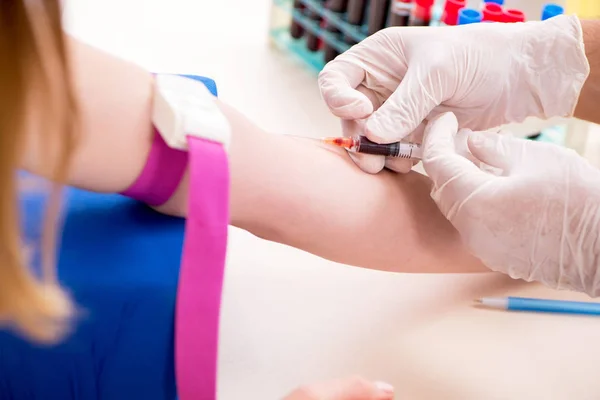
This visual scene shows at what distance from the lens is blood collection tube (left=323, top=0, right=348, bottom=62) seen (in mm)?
1241

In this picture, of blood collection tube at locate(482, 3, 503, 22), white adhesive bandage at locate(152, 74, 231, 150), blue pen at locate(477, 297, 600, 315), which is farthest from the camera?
blood collection tube at locate(482, 3, 503, 22)

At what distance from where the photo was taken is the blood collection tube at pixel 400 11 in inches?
44.1

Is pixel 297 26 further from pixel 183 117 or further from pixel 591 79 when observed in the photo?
pixel 183 117

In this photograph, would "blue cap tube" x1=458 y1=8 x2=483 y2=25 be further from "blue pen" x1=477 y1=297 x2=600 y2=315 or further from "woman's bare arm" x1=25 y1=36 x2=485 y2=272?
"blue pen" x1=477 y1=297 x2=600 y2=315

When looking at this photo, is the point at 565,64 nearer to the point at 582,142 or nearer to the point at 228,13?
the point at 582,142

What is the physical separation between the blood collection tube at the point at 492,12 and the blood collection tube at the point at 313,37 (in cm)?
39

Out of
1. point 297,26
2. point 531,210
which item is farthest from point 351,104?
point 297,26

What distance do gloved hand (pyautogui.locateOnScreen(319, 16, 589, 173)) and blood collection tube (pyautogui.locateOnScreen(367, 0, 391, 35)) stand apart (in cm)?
42

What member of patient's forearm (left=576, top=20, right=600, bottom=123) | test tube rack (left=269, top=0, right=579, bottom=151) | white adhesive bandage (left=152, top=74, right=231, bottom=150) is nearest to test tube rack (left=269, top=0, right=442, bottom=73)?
test tube rack (left=269, top=0, right=579, bottom=151)

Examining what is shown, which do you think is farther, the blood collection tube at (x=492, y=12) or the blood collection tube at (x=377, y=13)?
the blood collection tube at (x=377, y=13)

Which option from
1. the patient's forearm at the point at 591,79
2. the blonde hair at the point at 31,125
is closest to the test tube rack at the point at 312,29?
the patient's forearm at the point at 591,79

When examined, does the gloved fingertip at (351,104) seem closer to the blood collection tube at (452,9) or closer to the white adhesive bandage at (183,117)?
the white adhesive bandage at (183,117)

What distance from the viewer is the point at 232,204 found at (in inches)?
24.4

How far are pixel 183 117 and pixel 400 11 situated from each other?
70 cm
